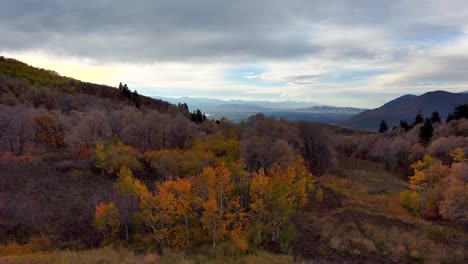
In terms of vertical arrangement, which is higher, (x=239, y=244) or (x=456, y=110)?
(x=456, y=110)

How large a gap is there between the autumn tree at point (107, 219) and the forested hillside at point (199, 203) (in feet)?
0.32

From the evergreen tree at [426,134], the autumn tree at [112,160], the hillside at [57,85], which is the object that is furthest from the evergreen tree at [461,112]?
the hillside at [57,85]

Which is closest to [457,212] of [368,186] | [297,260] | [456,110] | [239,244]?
[297,260]

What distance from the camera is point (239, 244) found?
2156cm

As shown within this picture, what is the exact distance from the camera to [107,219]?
22312 millimetres

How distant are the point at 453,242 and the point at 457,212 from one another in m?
Result: 3.43

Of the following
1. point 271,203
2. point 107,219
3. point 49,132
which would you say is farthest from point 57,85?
point 271,203

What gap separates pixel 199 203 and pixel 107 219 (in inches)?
277

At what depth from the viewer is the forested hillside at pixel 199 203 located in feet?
71.6

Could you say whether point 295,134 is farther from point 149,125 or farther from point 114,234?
point 114,234

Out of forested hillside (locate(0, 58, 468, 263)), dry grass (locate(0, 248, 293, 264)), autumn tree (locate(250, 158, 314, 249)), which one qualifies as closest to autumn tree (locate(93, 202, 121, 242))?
forested hillside (locate(0, 58, 468, 263))

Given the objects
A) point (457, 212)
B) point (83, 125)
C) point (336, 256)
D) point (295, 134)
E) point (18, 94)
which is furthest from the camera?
point (18, 94)

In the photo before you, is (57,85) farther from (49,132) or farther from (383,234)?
(383,234)

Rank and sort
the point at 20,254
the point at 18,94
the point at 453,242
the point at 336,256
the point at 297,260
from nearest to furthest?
the point at 20,254 → the point at 297,260 → the point at 336,256 → the point at 453,242 → the point at 18,94
